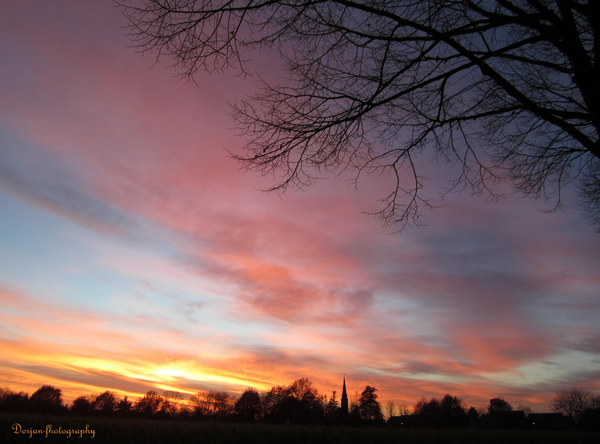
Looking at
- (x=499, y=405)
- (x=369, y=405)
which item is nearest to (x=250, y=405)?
(x=369, y=405)

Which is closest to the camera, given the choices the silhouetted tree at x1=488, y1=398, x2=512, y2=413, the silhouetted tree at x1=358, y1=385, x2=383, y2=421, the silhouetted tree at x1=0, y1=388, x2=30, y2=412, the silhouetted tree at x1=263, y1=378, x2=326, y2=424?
the silhouetted tree at x1=0, y1=388, x2=30, y2=412

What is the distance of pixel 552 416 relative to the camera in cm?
5547

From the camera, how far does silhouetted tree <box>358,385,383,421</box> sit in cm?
5909

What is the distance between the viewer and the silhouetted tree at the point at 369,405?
5909 centimetres

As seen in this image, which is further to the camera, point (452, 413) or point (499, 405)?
point (499, 405)

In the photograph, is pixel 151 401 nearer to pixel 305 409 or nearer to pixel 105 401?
pixel 105 401

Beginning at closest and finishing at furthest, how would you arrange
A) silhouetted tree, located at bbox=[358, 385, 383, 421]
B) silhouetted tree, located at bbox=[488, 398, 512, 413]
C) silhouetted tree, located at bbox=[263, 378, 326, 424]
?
silhouetted tree, located at bbox=[263, 378, 326, 424] < silhouetted tree, located at bbox=[358, 385, 383, 421] < silhouetted tree, located at bbox=[488, 398, 512, 413]

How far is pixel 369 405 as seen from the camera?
60406 millimetres

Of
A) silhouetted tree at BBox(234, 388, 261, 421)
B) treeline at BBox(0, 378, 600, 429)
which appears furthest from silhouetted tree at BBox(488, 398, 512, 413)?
silhouetted tree at BBox(234, 388, 261, 421)

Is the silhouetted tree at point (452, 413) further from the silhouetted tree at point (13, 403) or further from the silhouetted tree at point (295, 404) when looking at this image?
the silhouetted tree at point (13, 403)

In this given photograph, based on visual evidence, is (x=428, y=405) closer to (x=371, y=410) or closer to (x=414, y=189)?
(x=371, y=410)

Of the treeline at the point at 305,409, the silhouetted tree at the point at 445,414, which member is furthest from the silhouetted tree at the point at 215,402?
the silhouetted tree at the point at 445,414

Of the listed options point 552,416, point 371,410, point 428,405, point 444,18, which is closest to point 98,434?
point 444,18

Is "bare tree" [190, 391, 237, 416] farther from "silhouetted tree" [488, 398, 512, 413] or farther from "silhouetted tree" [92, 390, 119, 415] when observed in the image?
"silhouetted tree" [488, 398, 512, 413]
